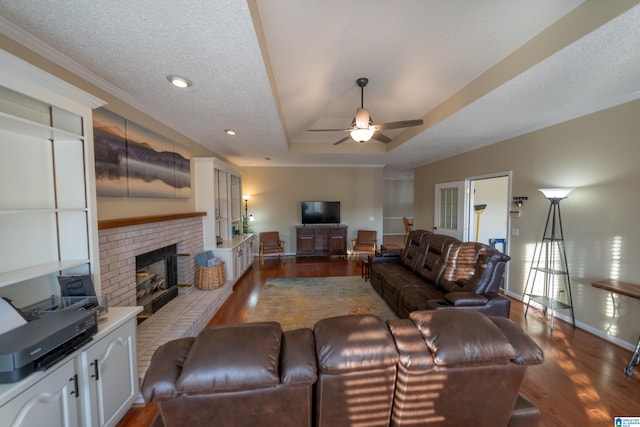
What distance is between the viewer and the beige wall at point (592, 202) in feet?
8.00

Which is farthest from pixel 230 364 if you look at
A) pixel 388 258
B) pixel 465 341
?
pixel 388 258

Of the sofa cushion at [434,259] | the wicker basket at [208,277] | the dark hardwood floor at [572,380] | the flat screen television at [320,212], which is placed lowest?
the dark hardwood floor at [572,380]

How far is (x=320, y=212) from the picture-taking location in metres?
6.45

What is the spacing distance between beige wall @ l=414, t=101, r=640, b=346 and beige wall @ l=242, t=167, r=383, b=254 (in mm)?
3536

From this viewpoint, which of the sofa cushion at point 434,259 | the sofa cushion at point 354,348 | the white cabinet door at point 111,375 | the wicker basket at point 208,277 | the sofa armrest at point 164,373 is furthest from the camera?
the wicker basket at point 208,277

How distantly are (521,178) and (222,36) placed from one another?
433cm

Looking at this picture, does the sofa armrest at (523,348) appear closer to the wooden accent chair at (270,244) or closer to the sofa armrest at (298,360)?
the sofa armrest at (298,360)

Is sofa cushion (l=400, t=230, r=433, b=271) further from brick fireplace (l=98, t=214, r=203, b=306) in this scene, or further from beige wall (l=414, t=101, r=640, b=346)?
brick fireplace (l=98, t=214, r=203, b=306)

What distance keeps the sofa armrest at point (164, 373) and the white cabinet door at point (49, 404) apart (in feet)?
2.26

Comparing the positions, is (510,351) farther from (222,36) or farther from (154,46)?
(154,46)

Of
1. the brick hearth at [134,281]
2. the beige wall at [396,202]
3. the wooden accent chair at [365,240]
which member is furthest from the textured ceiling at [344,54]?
the beige wall at [396,202]

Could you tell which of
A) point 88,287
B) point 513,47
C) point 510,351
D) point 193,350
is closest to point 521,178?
point 513,47

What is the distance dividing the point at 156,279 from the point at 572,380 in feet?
14.3

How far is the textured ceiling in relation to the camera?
1410 mm
